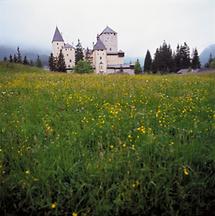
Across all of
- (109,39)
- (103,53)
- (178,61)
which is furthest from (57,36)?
(178,61)

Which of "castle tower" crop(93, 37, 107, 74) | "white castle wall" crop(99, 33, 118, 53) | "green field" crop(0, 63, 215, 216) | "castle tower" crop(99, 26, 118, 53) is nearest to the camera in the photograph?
"green field" crop(0, 63, 215, 216)

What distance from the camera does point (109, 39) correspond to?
114 m

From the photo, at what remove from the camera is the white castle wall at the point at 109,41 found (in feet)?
371

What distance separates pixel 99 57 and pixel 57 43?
22.7 meters

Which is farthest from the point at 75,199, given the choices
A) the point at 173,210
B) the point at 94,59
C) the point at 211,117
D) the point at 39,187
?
the point at 94,59

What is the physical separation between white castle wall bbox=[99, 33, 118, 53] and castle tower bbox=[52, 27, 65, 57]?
16.6m

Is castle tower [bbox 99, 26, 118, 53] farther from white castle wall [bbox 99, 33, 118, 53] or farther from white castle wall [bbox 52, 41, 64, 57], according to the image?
white castle wall [bbox 52, 41, 64, 57]

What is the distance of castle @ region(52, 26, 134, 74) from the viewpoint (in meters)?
A: 104

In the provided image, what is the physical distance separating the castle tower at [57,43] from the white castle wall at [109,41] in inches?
652

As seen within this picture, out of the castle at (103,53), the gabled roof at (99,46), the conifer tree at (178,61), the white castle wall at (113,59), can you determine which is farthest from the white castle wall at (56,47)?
the conifer tree at (178,61)

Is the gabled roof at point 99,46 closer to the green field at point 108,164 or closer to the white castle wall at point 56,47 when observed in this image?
the white castle wall at point 56,47

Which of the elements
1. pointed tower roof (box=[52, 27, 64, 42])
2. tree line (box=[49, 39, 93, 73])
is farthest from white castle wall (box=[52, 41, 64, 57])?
tree line (box=[49, 39, 93, 73])

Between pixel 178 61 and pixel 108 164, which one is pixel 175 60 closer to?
pixel 178 61

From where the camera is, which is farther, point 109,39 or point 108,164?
point 109,39
